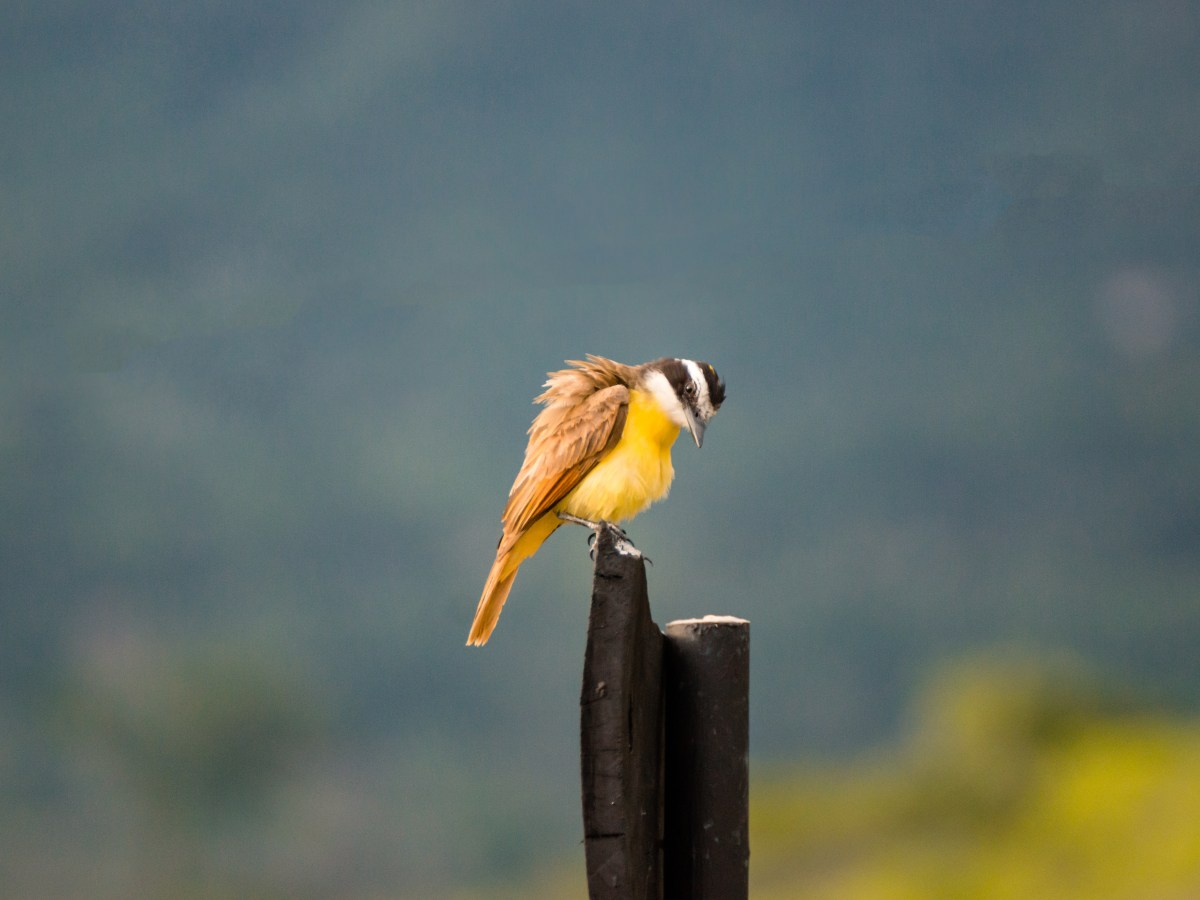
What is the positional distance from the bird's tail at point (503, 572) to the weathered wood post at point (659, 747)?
0.61m

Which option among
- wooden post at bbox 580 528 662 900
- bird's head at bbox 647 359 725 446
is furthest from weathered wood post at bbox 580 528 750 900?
bird's head at bbox 647 359 725 446

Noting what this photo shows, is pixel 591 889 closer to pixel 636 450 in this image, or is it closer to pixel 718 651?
pixel 718 651

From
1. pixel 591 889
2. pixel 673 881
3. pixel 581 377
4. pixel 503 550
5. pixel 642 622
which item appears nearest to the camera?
pixel 591 889

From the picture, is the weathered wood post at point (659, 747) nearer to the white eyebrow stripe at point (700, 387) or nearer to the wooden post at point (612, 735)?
the wooden post at point (612, 735)

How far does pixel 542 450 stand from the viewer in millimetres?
2914

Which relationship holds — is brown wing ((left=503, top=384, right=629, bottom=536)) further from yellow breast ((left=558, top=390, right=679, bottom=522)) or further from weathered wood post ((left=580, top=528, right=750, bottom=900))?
weathered wood post ((left=580, top=528, right=750, bottom=900))

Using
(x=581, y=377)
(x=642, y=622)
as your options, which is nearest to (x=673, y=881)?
(x=642, y=622)

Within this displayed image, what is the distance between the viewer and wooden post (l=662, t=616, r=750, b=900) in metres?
2.31

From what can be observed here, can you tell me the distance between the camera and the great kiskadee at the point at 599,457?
288 cm

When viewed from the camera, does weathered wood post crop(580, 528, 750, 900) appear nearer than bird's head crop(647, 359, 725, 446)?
Yes

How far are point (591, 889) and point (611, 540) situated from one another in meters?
0.57

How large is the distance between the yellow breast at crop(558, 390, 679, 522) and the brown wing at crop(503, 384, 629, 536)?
→ 0.03m

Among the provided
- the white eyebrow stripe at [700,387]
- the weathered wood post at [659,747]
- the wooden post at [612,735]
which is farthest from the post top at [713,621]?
the white eyebrow stripe at [700,387]

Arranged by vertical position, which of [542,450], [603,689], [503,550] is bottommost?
[603,689]
